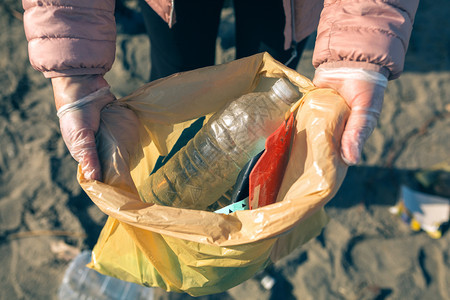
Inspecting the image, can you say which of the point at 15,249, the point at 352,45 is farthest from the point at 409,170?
the point at 15,249

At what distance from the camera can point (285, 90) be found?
1024 millimetres

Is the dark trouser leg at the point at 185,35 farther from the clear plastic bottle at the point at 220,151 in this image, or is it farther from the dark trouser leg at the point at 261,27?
the clear plastic bottle at the point at 220,151

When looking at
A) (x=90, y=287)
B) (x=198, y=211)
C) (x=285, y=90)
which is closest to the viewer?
(x=198, y=211)

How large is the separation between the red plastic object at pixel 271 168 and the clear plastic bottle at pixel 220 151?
0.09m

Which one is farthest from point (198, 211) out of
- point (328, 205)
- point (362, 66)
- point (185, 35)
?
point (328, 205)

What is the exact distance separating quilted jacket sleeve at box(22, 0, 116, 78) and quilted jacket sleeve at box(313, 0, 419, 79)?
634 mm

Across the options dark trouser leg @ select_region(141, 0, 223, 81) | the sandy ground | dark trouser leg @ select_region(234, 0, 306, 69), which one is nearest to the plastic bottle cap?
dark trouser leg @ select_region(234, 0, 306, 69)

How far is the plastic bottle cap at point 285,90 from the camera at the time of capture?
3.34 feet

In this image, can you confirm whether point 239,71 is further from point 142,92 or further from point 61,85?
point 61,85

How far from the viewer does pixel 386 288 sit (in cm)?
174

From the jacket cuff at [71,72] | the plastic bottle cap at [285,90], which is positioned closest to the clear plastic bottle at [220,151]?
the plastic bottle cap at [285,90]

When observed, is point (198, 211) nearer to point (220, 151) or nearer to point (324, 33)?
point (220, 151)

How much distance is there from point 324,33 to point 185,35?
55 centimetres

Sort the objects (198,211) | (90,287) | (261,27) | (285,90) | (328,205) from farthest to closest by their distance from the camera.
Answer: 1. (328,205)
2. (90,287)
3. (261,27)
4. (285,90)
5. (198,211)
